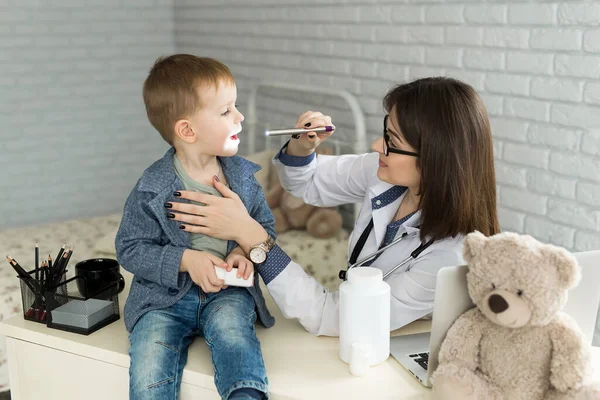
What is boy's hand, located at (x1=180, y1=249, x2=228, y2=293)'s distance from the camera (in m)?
1.43

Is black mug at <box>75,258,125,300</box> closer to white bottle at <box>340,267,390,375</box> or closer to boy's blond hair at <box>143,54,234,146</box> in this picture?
boy's blond hair at <box>143,54,234,146</box>

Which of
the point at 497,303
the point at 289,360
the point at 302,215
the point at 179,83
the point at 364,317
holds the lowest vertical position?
the point at 302,215

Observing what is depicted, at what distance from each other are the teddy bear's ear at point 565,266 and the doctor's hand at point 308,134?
71 cm

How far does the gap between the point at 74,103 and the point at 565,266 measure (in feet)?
10.8

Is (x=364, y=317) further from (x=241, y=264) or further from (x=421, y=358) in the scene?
(x=241, y=264)

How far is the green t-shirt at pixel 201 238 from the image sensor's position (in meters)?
1.54

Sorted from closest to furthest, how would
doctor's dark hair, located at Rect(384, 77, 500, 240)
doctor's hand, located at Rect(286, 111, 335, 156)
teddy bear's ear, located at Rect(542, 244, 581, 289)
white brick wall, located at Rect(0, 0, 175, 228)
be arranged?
teddy bear's ear, located at Rect(542, 244, 581, 289)
doctor's dark hair, located at Rect(384, 77, 500, 240)
doctor's hand, located at Rect(286, 111, 335, 156)
white brick wall, located at Rect(0, 0, 175, 228)

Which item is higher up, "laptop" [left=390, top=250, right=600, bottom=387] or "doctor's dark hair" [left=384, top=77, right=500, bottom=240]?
"doctor's dark hair" [left=384, top=77, right=500, bottom=240]

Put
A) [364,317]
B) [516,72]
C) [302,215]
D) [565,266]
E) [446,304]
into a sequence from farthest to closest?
[302,215] < [516,72] < [364,317] < [446,304] < [565,266]

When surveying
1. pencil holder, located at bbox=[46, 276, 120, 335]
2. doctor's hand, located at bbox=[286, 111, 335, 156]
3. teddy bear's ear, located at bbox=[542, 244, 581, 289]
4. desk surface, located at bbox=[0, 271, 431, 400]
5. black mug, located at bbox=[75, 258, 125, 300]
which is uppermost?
doctor's hand, located at bbox=[286, 111, 335, 156]

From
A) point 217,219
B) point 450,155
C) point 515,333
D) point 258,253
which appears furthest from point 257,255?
point 515,333

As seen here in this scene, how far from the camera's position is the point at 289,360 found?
4.71ft

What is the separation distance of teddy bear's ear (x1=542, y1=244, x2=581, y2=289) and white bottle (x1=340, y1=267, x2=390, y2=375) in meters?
0.34

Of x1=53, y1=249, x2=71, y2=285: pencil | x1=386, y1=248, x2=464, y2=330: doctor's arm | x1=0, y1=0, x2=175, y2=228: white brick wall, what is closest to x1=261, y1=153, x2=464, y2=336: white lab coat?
x1=386, y1=248, x2=464, y2=330: doctor's arm
